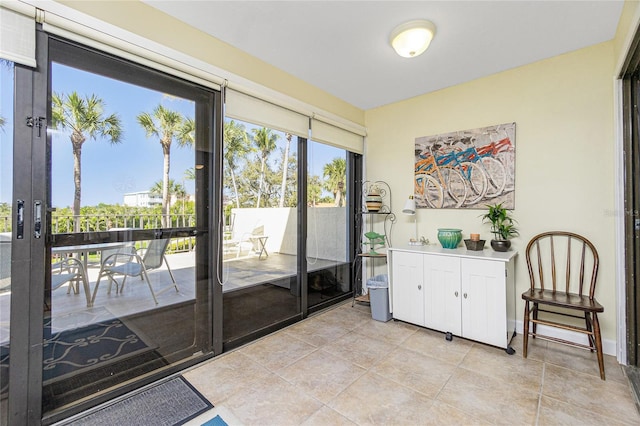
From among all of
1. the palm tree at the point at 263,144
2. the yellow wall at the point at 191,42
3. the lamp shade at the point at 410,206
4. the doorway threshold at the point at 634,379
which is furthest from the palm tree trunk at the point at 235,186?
A: the doorway threshold at the point at 634,379

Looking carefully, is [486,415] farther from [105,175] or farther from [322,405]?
[105,175]

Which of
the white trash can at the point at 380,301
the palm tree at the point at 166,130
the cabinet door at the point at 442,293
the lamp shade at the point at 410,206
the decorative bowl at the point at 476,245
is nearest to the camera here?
the palm tree at the point at 166,130

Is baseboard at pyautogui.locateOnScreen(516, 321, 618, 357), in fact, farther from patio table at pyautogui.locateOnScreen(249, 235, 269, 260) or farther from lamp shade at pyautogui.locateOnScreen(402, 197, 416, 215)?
patio table at pyautogui.locateOnScreen(249, 235, 269, 260)

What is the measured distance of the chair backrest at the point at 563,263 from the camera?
237 centimetres

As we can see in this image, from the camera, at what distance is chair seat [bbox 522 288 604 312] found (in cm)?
204

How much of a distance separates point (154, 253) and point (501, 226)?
9.71 ft

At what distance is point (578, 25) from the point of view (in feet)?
6.93

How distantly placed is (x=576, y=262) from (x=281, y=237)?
2617mm

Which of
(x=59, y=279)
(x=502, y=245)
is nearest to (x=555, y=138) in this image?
(x=502, y=245)

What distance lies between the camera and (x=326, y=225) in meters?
3.47

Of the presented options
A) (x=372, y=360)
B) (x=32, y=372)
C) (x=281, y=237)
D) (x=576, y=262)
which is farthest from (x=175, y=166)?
(x=576, y=262)

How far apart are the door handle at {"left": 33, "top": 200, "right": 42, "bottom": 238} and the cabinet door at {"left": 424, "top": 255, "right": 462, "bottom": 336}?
2.82 m

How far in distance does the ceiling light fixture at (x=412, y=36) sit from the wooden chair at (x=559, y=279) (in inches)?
76.0

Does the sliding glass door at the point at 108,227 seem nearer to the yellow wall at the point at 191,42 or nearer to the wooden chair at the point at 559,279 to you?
the yellow wall at the point at 191,42
